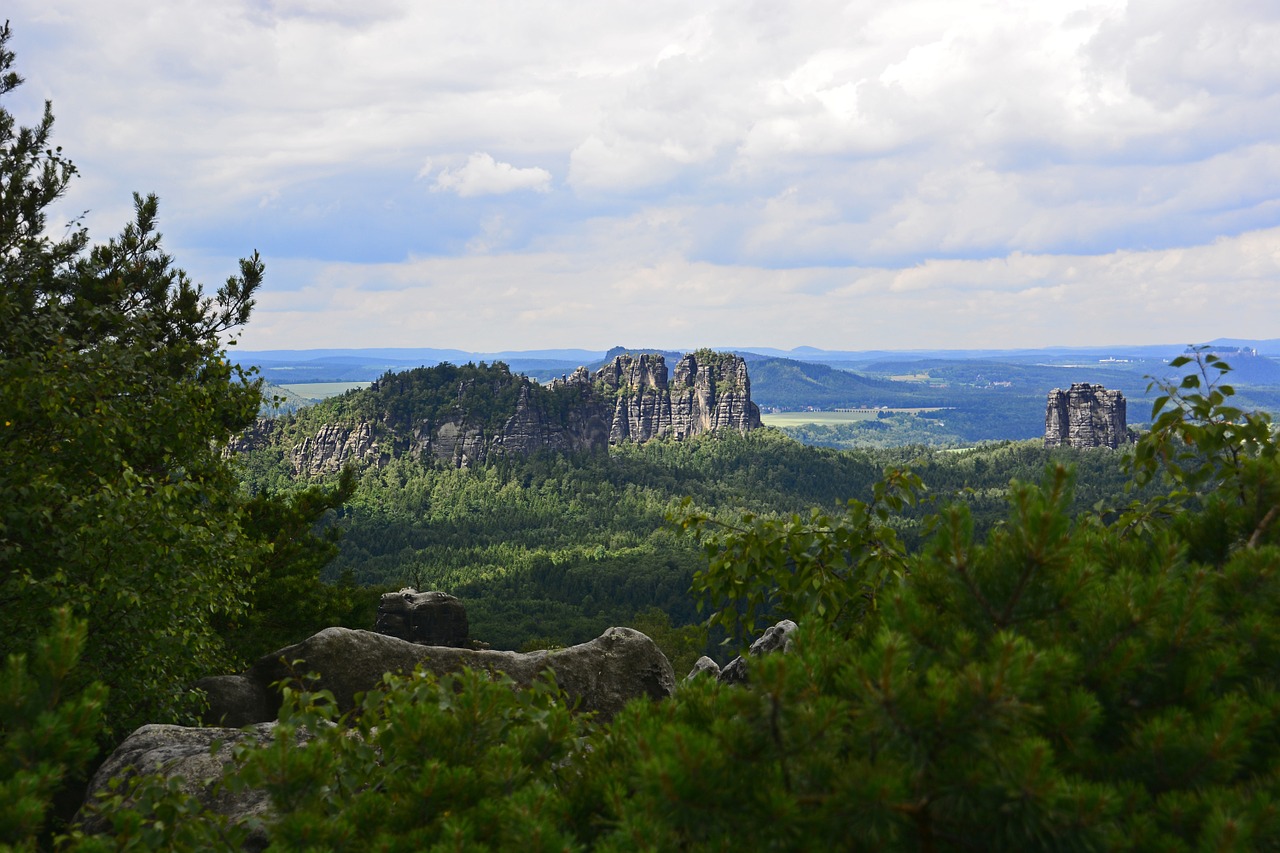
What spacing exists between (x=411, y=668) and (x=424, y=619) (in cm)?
1244

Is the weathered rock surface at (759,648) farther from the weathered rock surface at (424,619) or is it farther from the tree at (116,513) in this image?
the weathered rock surface at (424,619)

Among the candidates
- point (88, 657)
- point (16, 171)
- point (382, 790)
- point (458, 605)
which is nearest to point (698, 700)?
point (382, 790)

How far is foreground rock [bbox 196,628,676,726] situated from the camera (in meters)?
12.4

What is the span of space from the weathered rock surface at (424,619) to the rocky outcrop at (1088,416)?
185 metres

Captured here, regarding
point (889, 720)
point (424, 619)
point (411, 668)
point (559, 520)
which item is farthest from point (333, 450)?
point (889, 720)

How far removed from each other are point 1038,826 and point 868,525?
444cm

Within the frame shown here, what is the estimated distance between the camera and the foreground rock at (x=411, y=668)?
12.4 metres

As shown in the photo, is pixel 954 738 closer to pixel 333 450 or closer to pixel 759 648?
pixel 759 648

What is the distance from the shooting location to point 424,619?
24.7 m

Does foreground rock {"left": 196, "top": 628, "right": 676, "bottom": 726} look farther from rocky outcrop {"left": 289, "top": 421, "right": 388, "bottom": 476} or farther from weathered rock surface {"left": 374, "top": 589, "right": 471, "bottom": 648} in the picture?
rocky outcrop {"left": 289, "top": 421, "right": 388, "bottom": 476}

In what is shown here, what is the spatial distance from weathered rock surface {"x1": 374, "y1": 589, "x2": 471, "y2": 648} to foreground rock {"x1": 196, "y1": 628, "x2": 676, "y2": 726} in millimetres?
10782

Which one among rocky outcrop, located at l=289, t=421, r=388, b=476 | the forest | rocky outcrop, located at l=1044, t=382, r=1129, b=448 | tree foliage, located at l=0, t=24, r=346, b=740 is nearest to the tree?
tree foliage, located at l=0, t=24, r=346, b=740

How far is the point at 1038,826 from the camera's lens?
2.97 m

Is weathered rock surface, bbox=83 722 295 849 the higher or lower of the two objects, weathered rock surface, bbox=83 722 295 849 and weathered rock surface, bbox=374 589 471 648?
the higher
